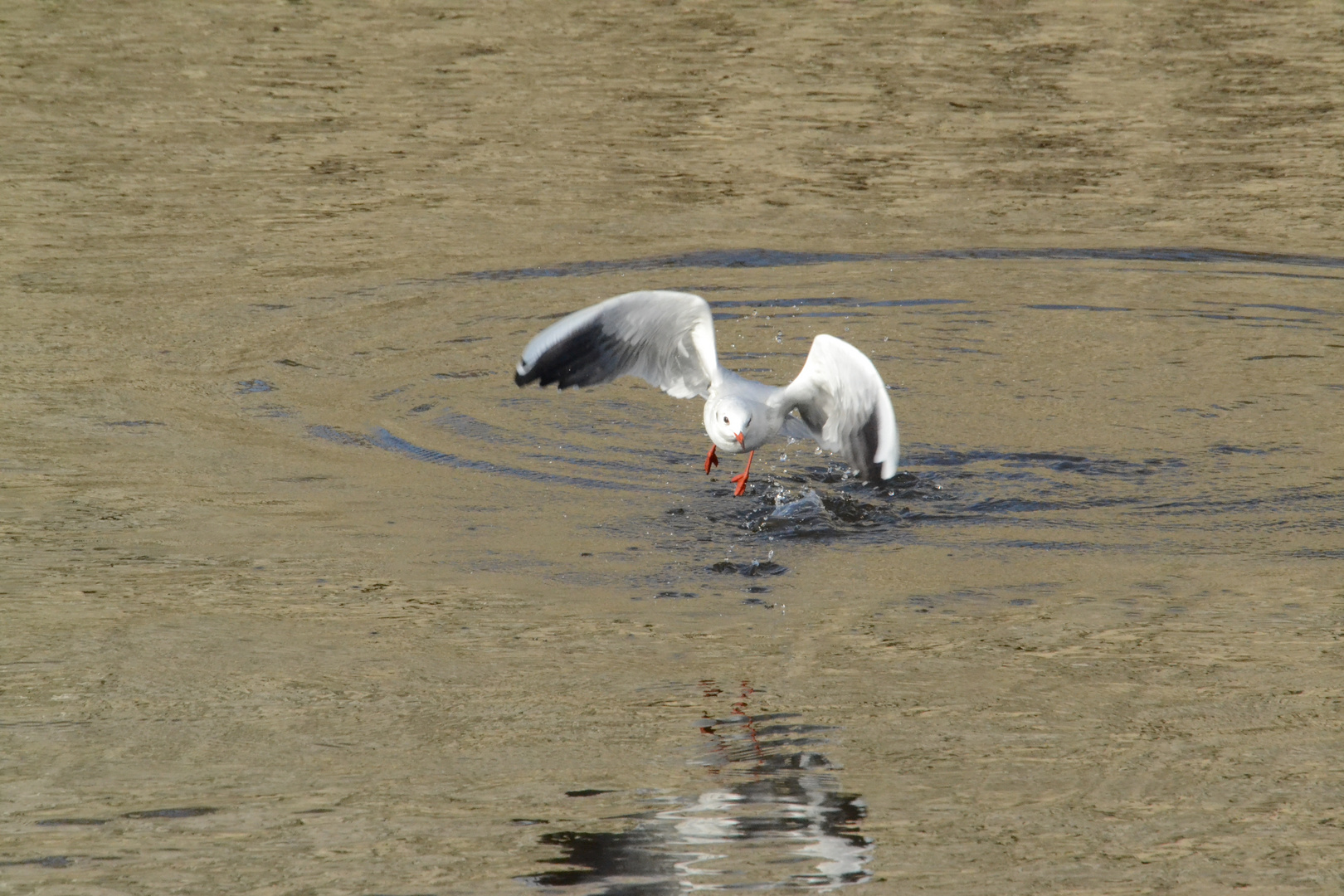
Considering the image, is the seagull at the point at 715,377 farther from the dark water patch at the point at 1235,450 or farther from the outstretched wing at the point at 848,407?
the dark water patch at the point at 1235,450

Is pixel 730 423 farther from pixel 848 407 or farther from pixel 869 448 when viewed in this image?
pixel 869 448

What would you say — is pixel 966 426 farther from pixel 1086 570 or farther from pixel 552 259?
pixel 552 259

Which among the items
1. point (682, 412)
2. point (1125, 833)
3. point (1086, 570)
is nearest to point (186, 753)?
point (1125, 833)

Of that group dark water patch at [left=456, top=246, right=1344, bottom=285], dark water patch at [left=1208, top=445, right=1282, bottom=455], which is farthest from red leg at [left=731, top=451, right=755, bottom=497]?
dark water patch at [left=456, top=246, right=1344, bottom=285]

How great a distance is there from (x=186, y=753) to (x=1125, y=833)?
2622mm

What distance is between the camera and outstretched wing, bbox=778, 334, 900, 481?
→ 6695 millimetres

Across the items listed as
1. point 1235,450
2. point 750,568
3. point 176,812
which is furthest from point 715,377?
point 176,812

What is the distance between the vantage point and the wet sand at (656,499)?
4.79m

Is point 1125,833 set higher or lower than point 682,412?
lower

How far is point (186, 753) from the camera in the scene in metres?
5.14

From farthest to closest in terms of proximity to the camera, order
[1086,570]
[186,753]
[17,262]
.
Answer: [17,262], [1086,570], [186,753]

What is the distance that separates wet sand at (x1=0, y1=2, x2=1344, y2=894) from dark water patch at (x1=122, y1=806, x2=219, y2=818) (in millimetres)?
40

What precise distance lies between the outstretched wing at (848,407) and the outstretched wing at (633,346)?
0.49 meters

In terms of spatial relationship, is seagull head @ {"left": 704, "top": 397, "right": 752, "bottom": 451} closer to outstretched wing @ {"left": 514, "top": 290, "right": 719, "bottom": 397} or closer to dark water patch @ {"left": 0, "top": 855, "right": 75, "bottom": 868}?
outstretched wing @ {"left": 514, "top": 290, "right": 719, "bottom": 397}
